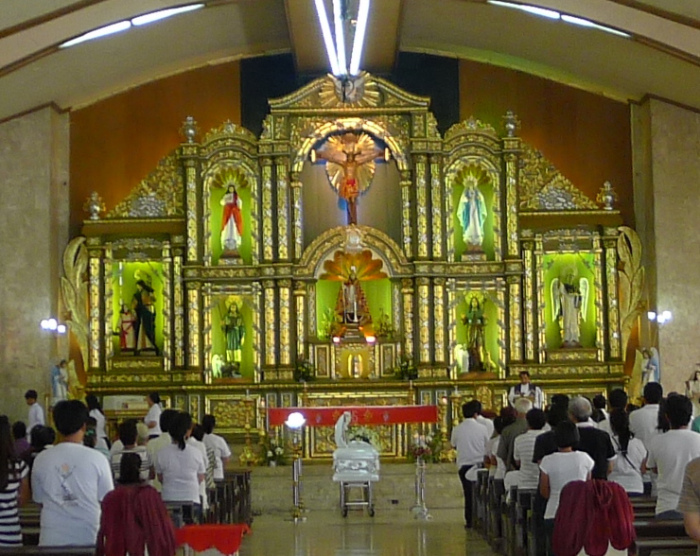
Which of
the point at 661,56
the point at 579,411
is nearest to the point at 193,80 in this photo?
the point at 661,56

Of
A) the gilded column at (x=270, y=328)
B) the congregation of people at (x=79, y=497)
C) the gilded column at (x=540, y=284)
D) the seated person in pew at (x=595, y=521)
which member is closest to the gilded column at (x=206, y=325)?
the gilded column at (x=270, y=328)

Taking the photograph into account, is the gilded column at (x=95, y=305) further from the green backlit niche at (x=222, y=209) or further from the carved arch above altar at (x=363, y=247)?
the carved arch above altar at (x=363, y=247)

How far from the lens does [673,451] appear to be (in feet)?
28.4

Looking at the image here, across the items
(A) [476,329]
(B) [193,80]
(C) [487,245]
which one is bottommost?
(A) [476,329]

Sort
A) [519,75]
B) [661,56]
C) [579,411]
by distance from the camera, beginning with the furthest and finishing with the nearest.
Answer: [519,75]
[661,56]
[579,411]

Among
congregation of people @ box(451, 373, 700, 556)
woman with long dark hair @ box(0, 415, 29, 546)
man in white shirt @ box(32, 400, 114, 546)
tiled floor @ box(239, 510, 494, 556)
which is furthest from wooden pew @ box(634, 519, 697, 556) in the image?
tiled floor @ box(239, 510, 494, 556)

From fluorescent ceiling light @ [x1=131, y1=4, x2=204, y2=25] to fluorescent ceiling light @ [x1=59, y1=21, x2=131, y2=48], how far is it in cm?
18

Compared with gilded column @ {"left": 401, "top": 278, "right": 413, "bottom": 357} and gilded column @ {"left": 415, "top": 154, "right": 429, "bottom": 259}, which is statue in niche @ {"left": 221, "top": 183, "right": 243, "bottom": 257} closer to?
gilded column @ {"left": 401, "top": 278, "right": 413, "bottom": 357}

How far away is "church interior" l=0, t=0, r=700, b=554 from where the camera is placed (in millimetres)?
22469

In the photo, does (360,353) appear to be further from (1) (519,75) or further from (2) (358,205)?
(1) (519,75)

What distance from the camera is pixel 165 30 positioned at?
2220cm

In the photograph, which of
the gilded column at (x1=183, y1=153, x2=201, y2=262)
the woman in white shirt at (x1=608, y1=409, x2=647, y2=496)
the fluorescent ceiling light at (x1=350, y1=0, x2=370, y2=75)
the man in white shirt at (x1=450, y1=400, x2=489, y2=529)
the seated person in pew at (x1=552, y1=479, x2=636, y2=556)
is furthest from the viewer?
the gilded column at (x1=183, y1=153, x2=201, y2=262)

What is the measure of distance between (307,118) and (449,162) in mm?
2579

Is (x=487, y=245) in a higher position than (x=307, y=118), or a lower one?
lower
